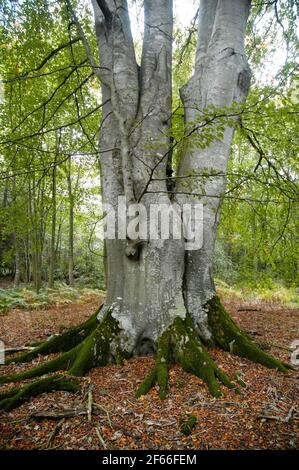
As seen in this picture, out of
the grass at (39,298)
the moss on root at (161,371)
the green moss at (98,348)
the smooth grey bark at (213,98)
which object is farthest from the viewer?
the grass at (39,298)

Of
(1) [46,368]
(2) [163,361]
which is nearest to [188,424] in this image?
(2) [163,361]

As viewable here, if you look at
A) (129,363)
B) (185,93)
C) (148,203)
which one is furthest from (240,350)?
(185,93)

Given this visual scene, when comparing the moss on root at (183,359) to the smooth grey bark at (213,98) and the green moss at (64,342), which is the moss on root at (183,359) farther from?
the green moss at (64,342)

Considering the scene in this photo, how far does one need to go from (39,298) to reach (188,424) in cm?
775

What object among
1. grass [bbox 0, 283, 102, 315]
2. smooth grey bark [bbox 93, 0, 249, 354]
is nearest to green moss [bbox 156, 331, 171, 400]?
smooth grey bark [bbox 93, 0, 249, 354]

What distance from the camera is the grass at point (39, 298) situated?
8.21 meters

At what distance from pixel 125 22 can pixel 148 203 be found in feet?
9.13

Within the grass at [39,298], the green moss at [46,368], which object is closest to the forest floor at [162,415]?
the green moss at [46,368]

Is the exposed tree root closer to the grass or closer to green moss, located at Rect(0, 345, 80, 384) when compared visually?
green moss, located at Rect(0, 345, 80, 384)

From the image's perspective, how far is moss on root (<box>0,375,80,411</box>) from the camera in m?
2.62

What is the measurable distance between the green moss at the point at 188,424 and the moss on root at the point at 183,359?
→ 37 cm

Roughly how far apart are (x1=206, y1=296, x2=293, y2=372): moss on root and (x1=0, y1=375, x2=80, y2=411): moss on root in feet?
5.88

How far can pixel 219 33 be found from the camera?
160 inches

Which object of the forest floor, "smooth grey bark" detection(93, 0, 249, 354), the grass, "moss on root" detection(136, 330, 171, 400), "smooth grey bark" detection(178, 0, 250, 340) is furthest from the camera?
the grass
